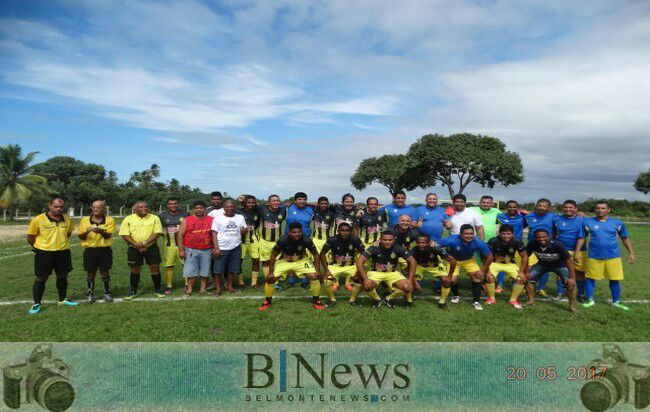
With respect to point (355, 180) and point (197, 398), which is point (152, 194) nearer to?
point (355, 180)

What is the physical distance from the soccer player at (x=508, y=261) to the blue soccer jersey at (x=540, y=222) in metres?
0.60

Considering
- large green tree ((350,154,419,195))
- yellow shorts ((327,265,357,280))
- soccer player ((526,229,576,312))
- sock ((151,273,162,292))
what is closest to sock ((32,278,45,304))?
sock ((151,273,162,292))

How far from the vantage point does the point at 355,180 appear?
53438 mm

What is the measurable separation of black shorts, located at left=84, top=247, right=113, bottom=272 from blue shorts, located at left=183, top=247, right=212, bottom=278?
141 centimetres

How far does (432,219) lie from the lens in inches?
322

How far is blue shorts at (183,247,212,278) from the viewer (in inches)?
298

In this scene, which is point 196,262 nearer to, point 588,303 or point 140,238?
point 140,238

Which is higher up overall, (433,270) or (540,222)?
(540,222)

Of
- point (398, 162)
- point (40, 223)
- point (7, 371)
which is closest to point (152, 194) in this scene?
point (398, 162)

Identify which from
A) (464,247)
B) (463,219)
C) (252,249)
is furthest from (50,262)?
(463,219)

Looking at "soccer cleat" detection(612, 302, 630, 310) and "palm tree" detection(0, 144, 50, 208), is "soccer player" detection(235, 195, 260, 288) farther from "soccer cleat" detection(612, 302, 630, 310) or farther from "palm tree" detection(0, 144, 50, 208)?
"palm tree" detection(0, 144, 50, 208)

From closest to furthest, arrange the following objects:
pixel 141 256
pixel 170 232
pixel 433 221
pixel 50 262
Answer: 1. pixel 50 262
2. pixel 141 256
3. pixel 170 232
4. pixel 433 221

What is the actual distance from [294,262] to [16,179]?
41214 mm

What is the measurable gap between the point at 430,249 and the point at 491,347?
276 cm
